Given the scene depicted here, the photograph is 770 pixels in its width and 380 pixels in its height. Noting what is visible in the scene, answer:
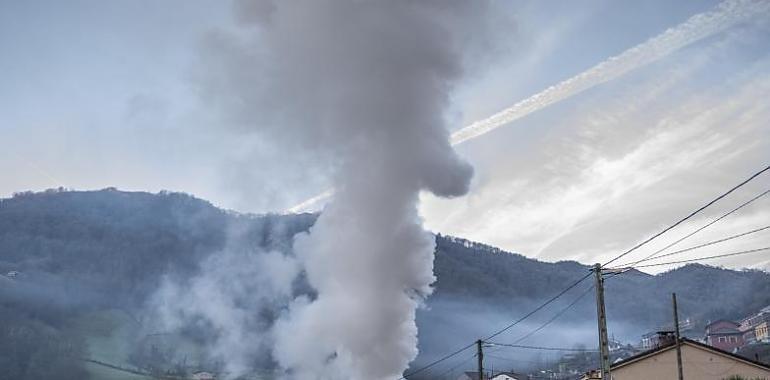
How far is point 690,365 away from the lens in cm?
4834

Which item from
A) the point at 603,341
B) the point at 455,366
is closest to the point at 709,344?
the point at 603,341

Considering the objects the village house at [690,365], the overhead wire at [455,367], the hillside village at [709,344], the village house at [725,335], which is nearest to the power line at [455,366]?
the overhead wire at [455,367]

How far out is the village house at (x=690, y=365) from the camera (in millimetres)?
47375

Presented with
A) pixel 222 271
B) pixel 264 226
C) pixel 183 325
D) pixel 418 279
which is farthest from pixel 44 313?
pixel 418 279

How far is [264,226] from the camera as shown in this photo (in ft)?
652

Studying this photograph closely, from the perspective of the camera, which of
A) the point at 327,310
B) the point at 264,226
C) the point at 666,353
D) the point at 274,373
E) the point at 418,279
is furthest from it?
the point at 264,226

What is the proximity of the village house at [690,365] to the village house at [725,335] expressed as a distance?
9429cm

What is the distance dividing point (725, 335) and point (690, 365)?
322ft

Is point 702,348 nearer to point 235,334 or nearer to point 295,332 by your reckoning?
point 295,332

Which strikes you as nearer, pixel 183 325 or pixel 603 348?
pixel 603 348

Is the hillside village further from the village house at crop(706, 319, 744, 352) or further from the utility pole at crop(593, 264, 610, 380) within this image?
the utility pole at crop(593, 264, 610, 380)

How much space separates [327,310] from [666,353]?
3484 centimetres

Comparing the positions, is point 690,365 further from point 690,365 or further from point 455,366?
point 455,366

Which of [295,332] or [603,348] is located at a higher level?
[295,332]
